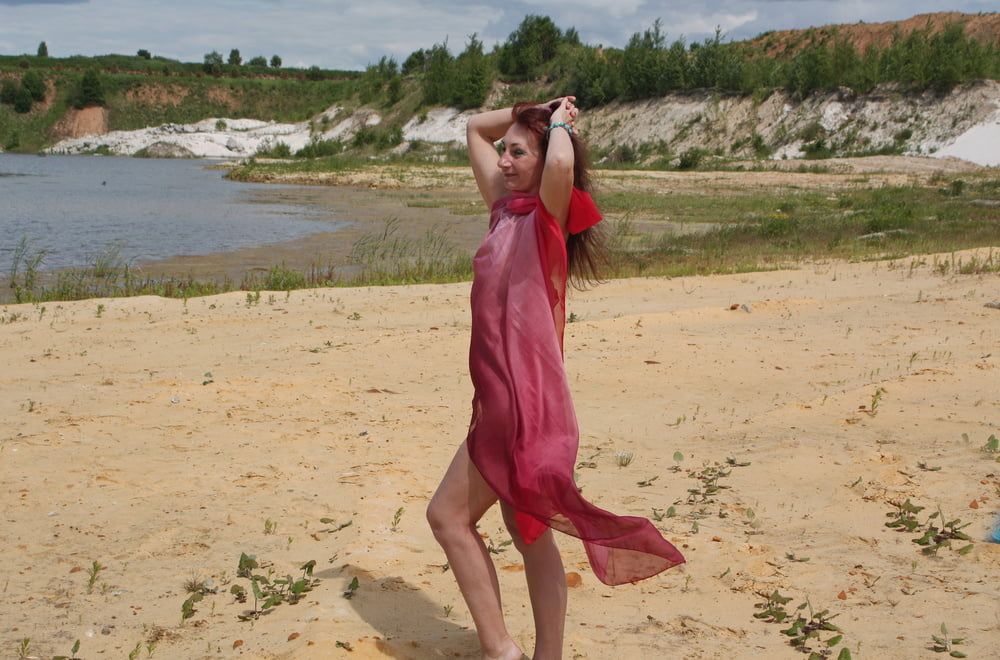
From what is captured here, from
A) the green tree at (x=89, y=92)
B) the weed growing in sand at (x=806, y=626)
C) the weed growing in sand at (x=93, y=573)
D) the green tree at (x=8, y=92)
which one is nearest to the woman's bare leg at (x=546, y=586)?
the weed growing in sand at (x=806, y=626)

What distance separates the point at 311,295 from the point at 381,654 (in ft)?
28.3

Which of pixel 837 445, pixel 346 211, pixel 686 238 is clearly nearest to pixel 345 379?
pixel 837 445

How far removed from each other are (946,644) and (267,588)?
254cm

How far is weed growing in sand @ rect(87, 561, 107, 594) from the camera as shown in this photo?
4219mm

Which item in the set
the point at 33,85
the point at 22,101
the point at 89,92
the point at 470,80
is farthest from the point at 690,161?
the point at 33,85

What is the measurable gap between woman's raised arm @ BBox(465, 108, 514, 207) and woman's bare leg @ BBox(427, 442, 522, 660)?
34.2 inches

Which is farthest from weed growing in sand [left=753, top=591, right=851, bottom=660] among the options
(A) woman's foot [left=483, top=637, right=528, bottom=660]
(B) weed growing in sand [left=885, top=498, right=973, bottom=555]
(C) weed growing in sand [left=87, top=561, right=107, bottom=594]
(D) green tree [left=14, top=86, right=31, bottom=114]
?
(D) green tree [left=14, top=86, right=31, bottom=114]

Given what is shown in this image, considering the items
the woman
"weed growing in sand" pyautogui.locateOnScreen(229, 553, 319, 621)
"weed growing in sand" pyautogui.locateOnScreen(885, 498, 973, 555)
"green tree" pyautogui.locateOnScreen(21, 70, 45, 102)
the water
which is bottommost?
the water

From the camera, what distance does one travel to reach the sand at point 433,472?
3920 millimetres

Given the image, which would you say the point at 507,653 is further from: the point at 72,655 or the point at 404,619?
the point at 72,655

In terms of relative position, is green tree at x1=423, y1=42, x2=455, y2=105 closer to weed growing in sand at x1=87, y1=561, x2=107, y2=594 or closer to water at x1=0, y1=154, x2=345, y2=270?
water at x1=0, y1=154, x2=345, y2=270

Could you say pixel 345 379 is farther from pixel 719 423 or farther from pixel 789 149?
pixel 789 149

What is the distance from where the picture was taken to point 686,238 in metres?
17.8

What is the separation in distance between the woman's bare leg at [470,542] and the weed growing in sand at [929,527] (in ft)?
7.30
